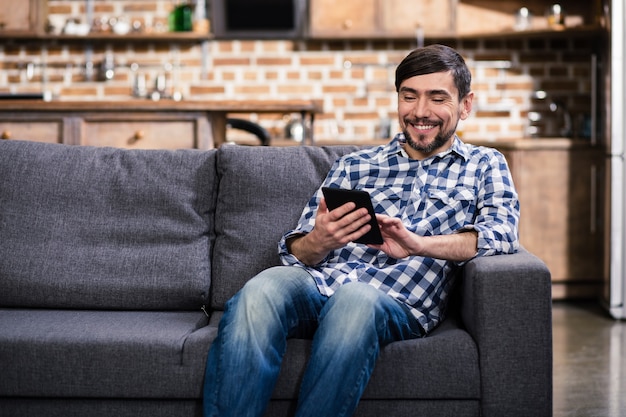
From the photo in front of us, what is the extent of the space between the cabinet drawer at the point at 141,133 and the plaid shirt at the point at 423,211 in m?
1.84

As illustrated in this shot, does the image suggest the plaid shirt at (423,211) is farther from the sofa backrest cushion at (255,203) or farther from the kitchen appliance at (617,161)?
the kitchen appliance at (617,161)

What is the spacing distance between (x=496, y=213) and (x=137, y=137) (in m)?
2.36

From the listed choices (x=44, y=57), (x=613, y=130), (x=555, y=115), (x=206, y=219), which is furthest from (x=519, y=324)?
(x=44, y=57)

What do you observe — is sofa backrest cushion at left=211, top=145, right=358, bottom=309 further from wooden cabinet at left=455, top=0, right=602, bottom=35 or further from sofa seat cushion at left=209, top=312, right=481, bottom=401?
wooden cabinet at left=455, top=0, right=602, bottom=35

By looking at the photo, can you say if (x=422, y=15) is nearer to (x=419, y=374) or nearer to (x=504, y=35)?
(x=504, y=35)

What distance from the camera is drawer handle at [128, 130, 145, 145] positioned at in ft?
13.0

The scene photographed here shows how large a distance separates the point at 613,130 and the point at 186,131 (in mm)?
2015

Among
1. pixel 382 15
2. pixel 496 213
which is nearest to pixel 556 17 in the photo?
pixel 382 15

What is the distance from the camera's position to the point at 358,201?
1.86 metres

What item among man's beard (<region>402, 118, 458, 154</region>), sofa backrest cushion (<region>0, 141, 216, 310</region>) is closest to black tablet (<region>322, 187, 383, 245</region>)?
man's beard (<region>402, 118, 458, 154</region>)

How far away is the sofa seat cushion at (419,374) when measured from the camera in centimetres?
186

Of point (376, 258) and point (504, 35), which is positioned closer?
point (376, 258)

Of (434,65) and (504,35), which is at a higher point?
(504,35)

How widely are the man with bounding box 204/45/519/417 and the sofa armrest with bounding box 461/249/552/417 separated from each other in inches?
5.8
